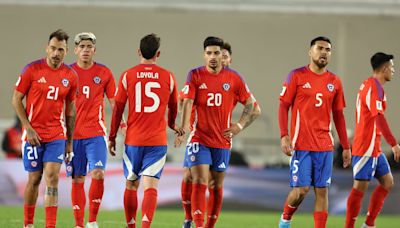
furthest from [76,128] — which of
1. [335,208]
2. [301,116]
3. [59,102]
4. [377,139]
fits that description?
[335,208]

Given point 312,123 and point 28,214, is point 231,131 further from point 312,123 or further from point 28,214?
point 28,214

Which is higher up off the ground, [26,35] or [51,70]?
[26,35]

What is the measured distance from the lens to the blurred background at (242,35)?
25.6 meters

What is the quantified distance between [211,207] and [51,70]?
2.55 metres

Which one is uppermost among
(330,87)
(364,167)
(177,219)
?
(330,87)

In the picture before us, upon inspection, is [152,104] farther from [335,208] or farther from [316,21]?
[316,21]

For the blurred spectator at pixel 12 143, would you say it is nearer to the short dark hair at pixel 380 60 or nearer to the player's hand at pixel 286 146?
the short dark hair at pixel 380 60

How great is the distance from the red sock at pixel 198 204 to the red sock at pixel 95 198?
1.22 m

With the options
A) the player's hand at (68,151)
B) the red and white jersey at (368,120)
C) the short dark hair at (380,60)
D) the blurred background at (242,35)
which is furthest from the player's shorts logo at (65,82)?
the blurred background at (242,35)

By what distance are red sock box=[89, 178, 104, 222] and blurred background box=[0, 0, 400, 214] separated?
1327 cm

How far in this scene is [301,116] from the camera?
11.4 metres

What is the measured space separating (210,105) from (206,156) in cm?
60

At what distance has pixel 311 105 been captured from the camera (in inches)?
445

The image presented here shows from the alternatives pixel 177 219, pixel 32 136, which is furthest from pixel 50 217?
pixel 177 219
